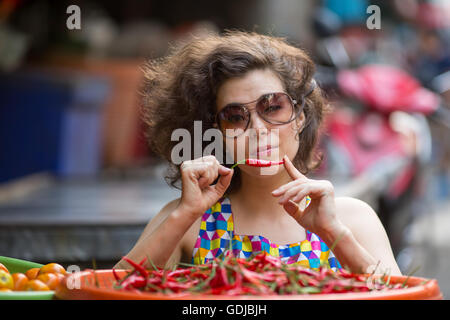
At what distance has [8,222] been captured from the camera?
3854mm

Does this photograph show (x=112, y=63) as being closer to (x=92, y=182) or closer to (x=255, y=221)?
(x=92, y=182)

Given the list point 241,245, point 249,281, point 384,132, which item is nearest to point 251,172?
point 241,245

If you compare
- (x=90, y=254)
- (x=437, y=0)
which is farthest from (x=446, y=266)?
(x=437, y=0)

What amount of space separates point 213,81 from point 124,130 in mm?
8034

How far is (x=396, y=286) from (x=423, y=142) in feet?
18.8

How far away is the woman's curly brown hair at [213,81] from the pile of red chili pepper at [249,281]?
0.79 m

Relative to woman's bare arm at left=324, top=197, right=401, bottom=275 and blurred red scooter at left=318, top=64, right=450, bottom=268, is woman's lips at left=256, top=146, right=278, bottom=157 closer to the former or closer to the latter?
woman's bare arm at left=324, top=197, right=401, bottom=275

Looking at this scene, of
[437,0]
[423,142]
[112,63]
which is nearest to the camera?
[423,142]

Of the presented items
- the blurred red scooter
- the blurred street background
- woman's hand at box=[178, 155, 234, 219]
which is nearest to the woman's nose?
woman's hand at box=[178, 155, 234, 219]

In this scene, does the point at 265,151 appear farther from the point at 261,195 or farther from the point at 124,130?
the point at 124,130

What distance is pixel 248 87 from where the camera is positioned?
8.10 feet

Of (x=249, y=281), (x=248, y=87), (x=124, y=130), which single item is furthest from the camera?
(x=124, y=130)

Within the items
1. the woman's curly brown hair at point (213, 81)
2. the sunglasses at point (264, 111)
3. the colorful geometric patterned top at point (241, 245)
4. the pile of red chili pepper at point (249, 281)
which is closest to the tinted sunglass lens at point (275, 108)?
the sunglasses at point (264, 111)

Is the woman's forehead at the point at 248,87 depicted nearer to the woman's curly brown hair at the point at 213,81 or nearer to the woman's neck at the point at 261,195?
the woman's curly brown hair at the point at 213,81
